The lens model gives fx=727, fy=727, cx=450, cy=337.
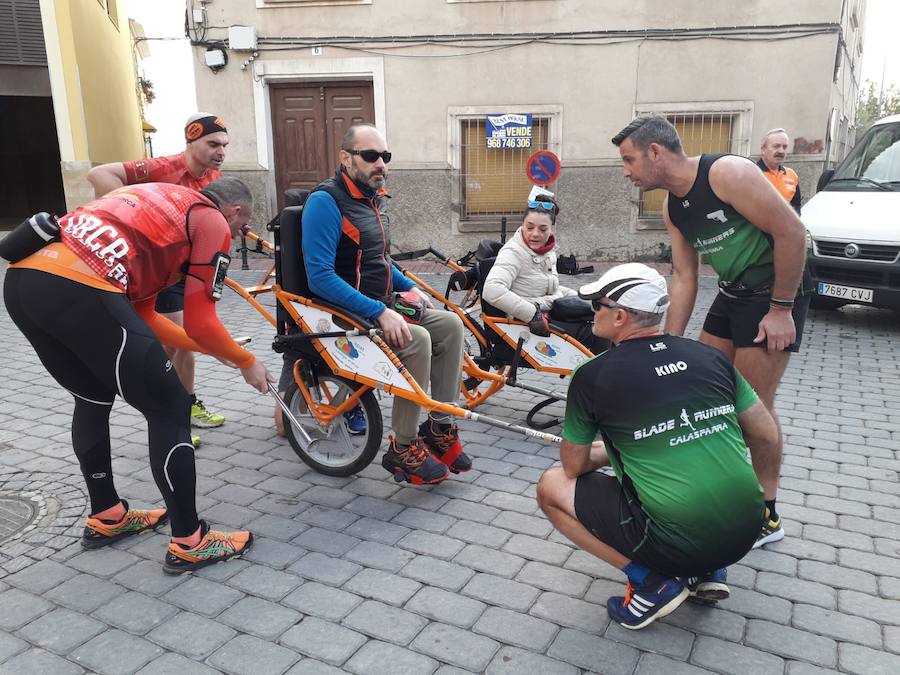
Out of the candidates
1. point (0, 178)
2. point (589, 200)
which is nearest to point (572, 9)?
point (589, 200)

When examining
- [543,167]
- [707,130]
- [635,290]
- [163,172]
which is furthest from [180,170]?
[707,130]

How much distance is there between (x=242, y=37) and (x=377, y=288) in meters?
9.71

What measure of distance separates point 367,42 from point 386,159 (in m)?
9.19

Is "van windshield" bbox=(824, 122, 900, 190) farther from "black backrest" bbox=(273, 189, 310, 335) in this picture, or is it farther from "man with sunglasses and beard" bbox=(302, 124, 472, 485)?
"black backrest" bbox=(273, 189, 310, 335)

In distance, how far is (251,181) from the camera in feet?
41.4

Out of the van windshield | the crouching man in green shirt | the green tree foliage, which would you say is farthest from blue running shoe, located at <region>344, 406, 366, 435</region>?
the green tree foliage

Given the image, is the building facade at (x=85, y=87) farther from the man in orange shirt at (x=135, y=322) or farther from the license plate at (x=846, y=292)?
the license plate at (x=846, y=292)

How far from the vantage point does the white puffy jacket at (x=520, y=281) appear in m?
4.67

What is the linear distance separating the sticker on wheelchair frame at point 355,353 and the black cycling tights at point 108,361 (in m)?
0.93

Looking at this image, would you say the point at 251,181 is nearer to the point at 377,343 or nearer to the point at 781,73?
the point at 781,73

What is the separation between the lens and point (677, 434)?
240 cm

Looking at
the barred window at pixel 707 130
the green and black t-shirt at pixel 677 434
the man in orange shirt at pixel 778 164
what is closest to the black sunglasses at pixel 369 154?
the green and black t-shirt at pixel 677 434

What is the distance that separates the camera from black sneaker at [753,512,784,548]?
3.29 metres

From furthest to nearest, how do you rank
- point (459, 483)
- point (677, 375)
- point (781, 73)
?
point (781, 73), point (459, 483), point (677, 375)
